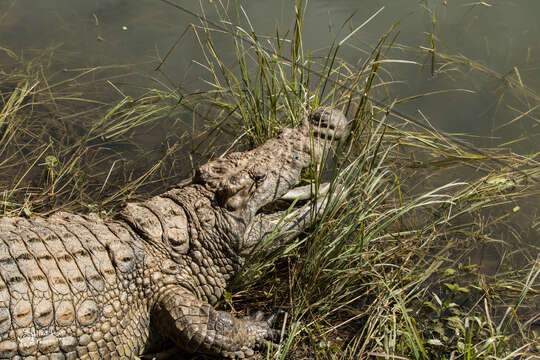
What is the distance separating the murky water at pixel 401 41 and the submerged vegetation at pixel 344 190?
0.16 metres

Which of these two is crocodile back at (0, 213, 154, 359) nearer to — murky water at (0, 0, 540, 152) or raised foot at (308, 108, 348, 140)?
raised foot at (308, 108, 348, 140)

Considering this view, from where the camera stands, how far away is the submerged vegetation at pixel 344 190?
3059mm

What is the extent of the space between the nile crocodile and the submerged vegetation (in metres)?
0.26

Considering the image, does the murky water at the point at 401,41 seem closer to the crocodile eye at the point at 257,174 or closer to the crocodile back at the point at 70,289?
the crocodile eye at the point at 257,174

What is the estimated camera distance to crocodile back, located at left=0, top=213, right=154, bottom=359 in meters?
2.40

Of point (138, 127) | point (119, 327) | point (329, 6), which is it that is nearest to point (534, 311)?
point (119, 327)

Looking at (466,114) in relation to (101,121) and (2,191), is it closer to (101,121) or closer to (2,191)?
(101,121)

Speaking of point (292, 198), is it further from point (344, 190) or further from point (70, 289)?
point (70, 289)

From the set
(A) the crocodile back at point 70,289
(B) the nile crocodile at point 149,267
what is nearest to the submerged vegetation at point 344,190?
(B) the nile crocodile at point 149,267

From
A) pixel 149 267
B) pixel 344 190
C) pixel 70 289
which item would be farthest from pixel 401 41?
pixel 70 289

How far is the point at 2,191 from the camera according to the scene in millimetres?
3877

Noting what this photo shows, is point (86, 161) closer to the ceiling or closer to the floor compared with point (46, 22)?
closer to the floor

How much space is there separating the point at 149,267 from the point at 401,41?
4.23 metres

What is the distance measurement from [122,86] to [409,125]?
9.48 ft
